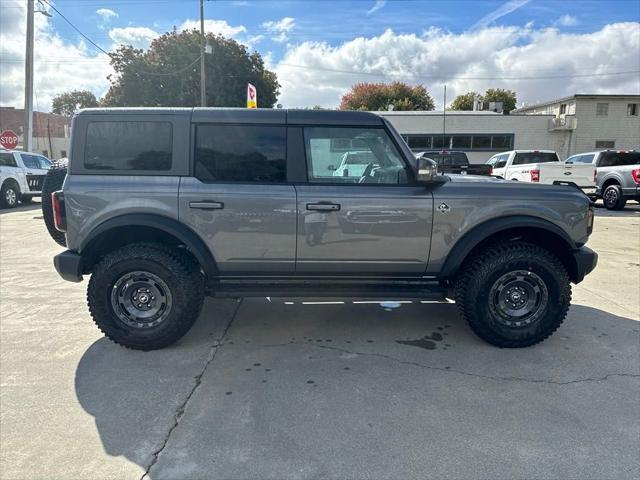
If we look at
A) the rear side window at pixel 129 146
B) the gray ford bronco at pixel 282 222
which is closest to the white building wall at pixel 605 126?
the gray ford bronco at pixel 282 222

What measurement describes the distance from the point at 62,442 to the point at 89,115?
249cm

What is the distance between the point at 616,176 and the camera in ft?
43.2

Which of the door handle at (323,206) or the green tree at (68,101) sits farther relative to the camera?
the green tree at (68,101)

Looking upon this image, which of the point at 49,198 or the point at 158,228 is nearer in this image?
the point at 158,228

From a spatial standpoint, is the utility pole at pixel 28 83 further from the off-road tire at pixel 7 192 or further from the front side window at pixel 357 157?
the front side window at pixel 357 157

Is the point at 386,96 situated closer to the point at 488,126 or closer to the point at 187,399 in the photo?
the point at 488,126

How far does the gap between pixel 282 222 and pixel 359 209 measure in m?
0.65

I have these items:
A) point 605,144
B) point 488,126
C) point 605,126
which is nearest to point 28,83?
point 488,126

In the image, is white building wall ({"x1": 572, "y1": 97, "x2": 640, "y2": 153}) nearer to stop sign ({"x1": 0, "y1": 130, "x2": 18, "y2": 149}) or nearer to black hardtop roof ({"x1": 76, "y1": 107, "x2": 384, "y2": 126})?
black hardtop roof ({"x1": 76, "y1": 107, "x2": 384, "y2": 126})

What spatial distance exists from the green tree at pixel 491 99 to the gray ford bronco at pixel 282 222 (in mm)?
56049

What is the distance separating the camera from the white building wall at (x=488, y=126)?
2528cm

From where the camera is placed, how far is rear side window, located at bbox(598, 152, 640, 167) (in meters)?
14.0

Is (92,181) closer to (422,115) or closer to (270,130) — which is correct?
(270,130)

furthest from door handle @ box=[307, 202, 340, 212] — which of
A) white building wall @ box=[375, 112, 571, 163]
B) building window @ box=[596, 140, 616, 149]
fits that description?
building window @ box=[596, 140, 616, 149]
